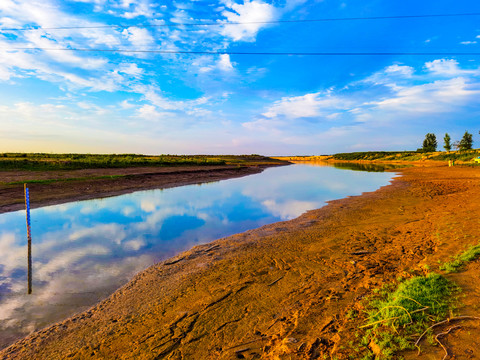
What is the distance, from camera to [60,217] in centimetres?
1427

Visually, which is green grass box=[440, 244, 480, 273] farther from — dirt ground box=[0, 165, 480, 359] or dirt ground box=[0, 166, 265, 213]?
dirt ground box=[0, 166, 265, 213]

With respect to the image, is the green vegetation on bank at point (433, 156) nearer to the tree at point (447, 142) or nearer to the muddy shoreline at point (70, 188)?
the tree at point (447, 142)

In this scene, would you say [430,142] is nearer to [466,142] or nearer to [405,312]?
[466,142]

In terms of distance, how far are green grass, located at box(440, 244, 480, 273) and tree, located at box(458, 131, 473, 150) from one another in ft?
345

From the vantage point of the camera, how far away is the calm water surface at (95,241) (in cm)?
599

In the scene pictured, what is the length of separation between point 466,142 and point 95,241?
115003 mm

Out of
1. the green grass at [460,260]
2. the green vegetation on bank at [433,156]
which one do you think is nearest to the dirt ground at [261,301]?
the green grass at [460,260]

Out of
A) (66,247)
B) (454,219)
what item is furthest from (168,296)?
(454,219)

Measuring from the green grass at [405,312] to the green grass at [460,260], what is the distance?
0.77 meters

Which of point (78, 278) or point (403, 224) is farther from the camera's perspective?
point (403, 224)

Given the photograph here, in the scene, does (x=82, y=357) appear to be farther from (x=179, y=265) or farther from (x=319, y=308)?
(x=319, y=308)

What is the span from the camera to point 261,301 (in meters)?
5.55

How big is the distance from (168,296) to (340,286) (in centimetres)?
438

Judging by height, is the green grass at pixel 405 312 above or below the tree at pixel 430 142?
below
